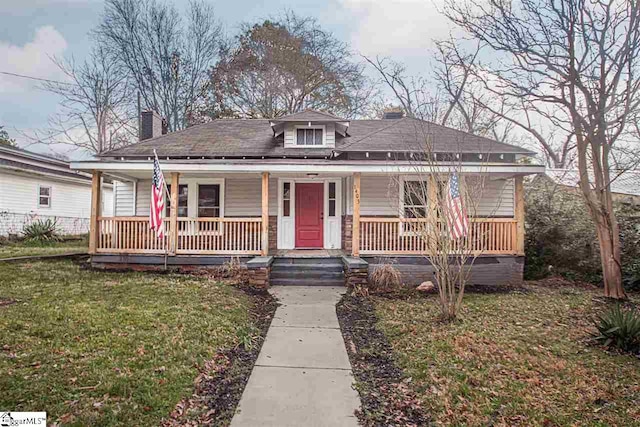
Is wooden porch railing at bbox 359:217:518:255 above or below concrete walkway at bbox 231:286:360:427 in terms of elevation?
above

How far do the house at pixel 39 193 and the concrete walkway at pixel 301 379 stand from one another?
43.0 ft

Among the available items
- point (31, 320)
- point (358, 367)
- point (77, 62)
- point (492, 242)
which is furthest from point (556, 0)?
point (77, 62)

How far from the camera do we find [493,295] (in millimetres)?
8102

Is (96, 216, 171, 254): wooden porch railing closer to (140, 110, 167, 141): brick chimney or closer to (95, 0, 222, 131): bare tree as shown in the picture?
(140, 110, 167, 141): brick chimney

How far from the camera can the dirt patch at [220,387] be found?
10.2 ft

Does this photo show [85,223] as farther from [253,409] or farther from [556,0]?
[556,0]

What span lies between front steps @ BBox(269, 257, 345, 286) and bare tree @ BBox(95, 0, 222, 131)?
735 inches

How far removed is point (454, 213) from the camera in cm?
626

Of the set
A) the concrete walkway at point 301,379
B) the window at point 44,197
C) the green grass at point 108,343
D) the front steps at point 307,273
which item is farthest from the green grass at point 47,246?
the concrete walkway at point 301,379

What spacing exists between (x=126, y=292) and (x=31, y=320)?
2094 millimetres

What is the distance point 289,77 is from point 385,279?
1775 cm

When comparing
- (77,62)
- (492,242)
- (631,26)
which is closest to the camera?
(631,26)

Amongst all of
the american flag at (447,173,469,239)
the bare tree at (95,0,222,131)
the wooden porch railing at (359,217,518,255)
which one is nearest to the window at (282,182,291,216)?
the wooden porch railing at (359,217,518,255)

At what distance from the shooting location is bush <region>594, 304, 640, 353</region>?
4656 millimetres
